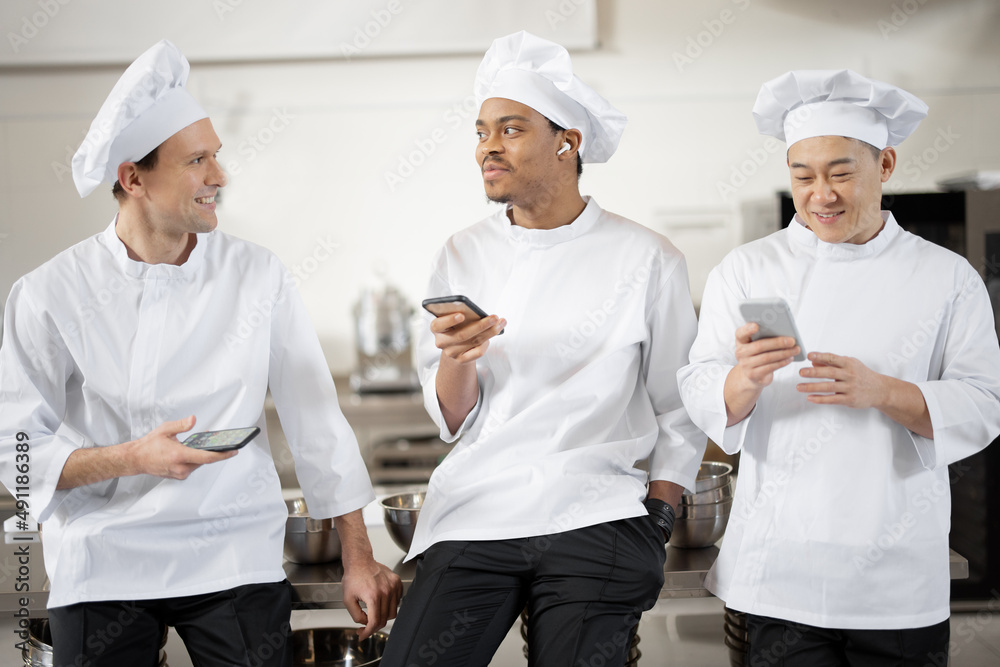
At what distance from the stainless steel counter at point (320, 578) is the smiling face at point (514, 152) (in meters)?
A: 0.78

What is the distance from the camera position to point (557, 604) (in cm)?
155

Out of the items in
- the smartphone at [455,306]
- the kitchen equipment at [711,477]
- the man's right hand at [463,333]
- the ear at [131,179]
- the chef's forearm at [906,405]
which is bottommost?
the kitchen equipment at [711,477]

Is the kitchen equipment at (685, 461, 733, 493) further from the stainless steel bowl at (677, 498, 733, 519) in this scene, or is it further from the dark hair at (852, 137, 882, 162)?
the dark hair at (852, 137, 882, 162)

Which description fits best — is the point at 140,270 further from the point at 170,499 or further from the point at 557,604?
the point at 557,604

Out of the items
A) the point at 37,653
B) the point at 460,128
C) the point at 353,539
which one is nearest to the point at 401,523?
the point at 353,539

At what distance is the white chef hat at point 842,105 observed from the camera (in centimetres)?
156

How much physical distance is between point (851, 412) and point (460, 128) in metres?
3.24

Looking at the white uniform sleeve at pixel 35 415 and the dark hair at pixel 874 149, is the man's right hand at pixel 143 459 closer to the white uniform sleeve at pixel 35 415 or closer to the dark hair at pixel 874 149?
the white uniform sleeve at pixel 35 415

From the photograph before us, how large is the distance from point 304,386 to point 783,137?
1.07 meters

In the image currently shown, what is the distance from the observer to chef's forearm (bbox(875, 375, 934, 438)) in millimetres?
1472

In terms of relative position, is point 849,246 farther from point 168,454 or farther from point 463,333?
point 168,454

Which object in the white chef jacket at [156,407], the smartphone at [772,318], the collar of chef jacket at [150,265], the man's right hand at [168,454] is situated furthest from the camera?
the collar of chef jacket at [150,265]

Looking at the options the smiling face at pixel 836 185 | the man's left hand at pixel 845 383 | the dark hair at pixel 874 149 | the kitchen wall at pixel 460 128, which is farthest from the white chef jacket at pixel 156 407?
the kitchen wall at pixel 460 128

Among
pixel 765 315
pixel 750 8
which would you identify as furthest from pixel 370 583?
pixel 750 8
